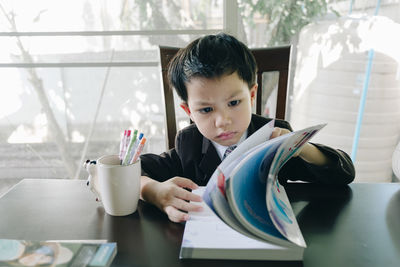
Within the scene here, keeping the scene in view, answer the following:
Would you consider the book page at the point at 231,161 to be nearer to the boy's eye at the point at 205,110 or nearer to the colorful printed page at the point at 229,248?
the colorful printed page at the point at 229,248

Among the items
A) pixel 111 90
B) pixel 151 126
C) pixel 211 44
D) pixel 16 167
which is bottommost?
pixel 16 167

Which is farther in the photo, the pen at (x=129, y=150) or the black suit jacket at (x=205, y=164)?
the black suit jacket at (x=205, y=164)

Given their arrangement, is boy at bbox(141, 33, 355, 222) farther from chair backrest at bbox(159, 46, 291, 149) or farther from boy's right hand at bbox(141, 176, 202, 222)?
chair backrest at bbox(159, 46, 291, 149)

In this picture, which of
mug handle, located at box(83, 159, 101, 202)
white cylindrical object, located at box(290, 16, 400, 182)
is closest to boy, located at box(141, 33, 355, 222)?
mug handle, located at box(83, 159, 101, 202)

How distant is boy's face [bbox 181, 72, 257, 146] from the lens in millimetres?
785

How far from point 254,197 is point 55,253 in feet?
1.09

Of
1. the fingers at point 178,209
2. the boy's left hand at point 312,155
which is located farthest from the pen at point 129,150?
the boy's left hand at point 312,155

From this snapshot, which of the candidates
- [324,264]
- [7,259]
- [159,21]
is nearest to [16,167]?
[159,21]

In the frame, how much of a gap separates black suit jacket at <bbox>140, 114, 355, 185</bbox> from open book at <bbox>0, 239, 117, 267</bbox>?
0.34m

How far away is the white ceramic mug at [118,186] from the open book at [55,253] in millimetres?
119

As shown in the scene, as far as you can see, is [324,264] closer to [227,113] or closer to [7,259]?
[227,113]

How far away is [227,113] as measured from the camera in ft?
2.59

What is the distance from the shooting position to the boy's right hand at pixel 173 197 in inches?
26.1

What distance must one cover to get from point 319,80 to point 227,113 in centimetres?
156
